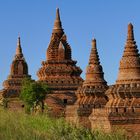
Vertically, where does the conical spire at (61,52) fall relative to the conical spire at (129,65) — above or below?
above

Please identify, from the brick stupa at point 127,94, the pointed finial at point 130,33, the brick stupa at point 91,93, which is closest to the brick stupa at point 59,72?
the brick stupa at point 91,93

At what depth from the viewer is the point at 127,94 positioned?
31.4m

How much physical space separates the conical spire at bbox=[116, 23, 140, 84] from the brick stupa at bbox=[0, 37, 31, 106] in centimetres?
2048

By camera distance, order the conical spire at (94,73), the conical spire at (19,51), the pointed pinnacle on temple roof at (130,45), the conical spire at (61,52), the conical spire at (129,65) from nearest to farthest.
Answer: the conical spire at (129,65), the pointed pinnacle on temple roof at (130,45), the conical spire at (94,73), the conical spire at (61,52), the conical spire at (19,51)

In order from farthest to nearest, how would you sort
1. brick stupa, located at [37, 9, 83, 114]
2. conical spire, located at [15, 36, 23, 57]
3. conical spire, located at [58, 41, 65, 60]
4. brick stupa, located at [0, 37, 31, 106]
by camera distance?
conical spire, located at [15, 36, 23, 57] < brick stupa, located at [0, 37, 31, 106] < conical spire, located at [58, 41, 65, 60] < brick stupa, located at [37, 9, 83, 114]

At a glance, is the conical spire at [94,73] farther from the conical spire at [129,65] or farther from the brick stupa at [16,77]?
the brick stupa at [16,77]

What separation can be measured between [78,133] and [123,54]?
19641 millimetres

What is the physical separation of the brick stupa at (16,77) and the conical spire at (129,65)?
806 inches

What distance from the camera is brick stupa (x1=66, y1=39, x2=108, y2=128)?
38.7 metres

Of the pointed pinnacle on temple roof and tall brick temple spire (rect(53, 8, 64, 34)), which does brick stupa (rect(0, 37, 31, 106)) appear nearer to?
tall brick temple spire (rect(53, 8, 64, 34))

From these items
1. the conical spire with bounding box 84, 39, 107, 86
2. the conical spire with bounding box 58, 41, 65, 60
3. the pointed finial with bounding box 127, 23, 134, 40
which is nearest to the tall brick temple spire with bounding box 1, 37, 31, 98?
the conical spire with bounding box 58, 41, 65, 60

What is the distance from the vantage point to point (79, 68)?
172ft

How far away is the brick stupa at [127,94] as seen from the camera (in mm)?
30812

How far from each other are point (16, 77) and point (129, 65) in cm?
2484
